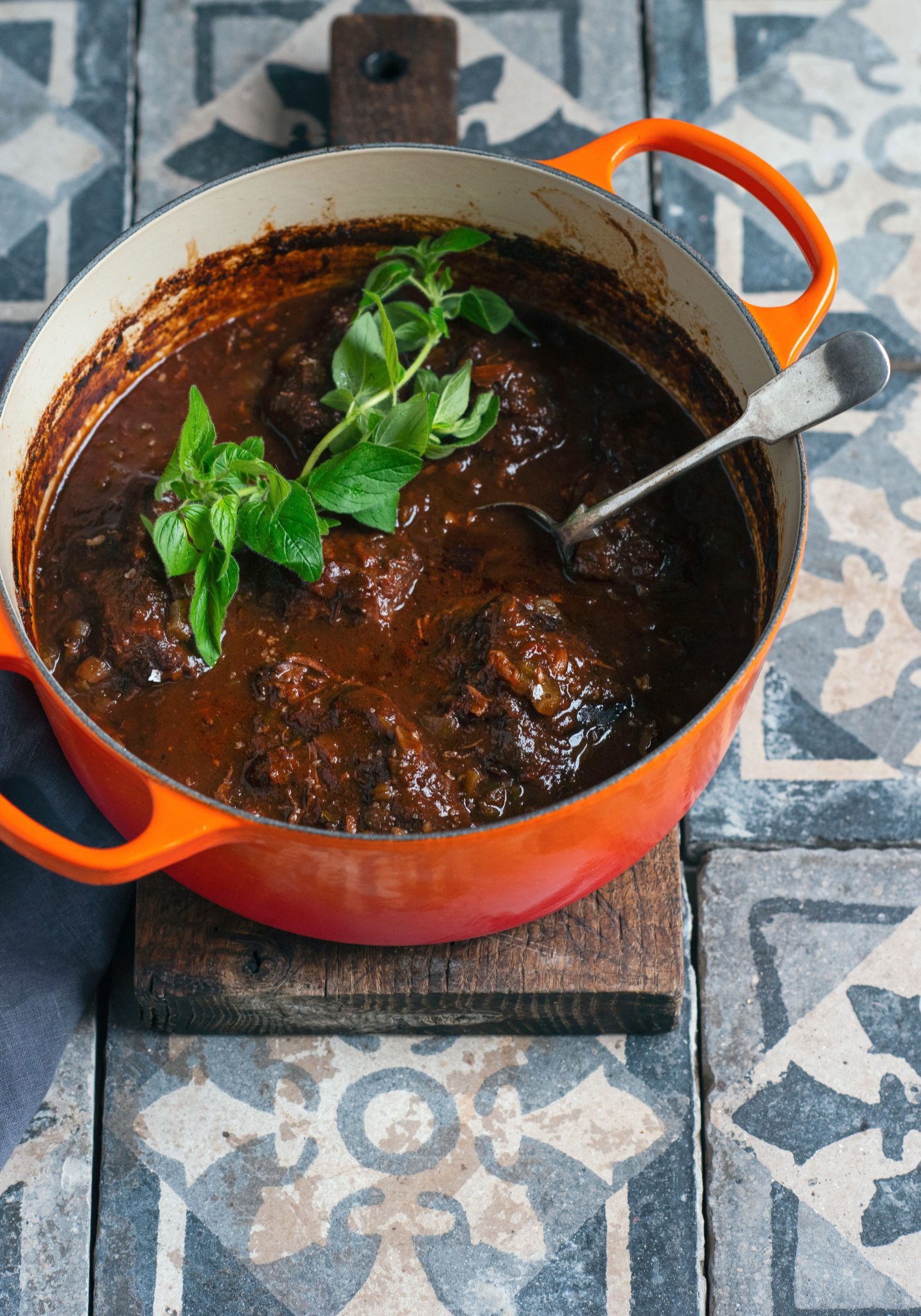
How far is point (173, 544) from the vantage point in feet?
5.25

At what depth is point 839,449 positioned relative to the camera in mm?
2254

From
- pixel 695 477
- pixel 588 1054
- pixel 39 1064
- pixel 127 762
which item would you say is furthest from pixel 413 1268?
pixel 695 477

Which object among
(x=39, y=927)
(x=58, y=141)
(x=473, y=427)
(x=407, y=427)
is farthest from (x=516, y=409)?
(x=58, y=141)

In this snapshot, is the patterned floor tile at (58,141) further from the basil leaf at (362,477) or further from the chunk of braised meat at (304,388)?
the basil leaf at (362,477)

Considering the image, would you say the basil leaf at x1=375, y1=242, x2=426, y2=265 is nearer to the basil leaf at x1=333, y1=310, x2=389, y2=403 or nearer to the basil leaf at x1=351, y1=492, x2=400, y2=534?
the basil leaf at x1=333, y1=310, x2=389, y2=403

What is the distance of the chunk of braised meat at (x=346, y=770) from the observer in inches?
61.2

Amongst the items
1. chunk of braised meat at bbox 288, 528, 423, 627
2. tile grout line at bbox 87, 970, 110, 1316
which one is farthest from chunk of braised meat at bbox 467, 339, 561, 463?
tile grout line at bbox 87, 970, 110, 1316

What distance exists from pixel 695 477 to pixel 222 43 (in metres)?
1.30

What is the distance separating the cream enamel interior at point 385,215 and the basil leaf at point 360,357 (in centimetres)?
21

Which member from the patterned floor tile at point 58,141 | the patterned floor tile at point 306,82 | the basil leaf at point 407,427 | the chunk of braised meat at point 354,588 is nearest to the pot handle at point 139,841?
the chunk of braised meat at point 354,588

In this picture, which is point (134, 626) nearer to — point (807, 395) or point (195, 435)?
point (195, 435)

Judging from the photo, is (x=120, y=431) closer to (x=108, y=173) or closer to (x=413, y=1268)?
(x=108, y=173)

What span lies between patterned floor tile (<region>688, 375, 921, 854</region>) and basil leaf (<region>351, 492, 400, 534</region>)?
679 mm

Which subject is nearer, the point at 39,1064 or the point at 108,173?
the point at 39,1064
